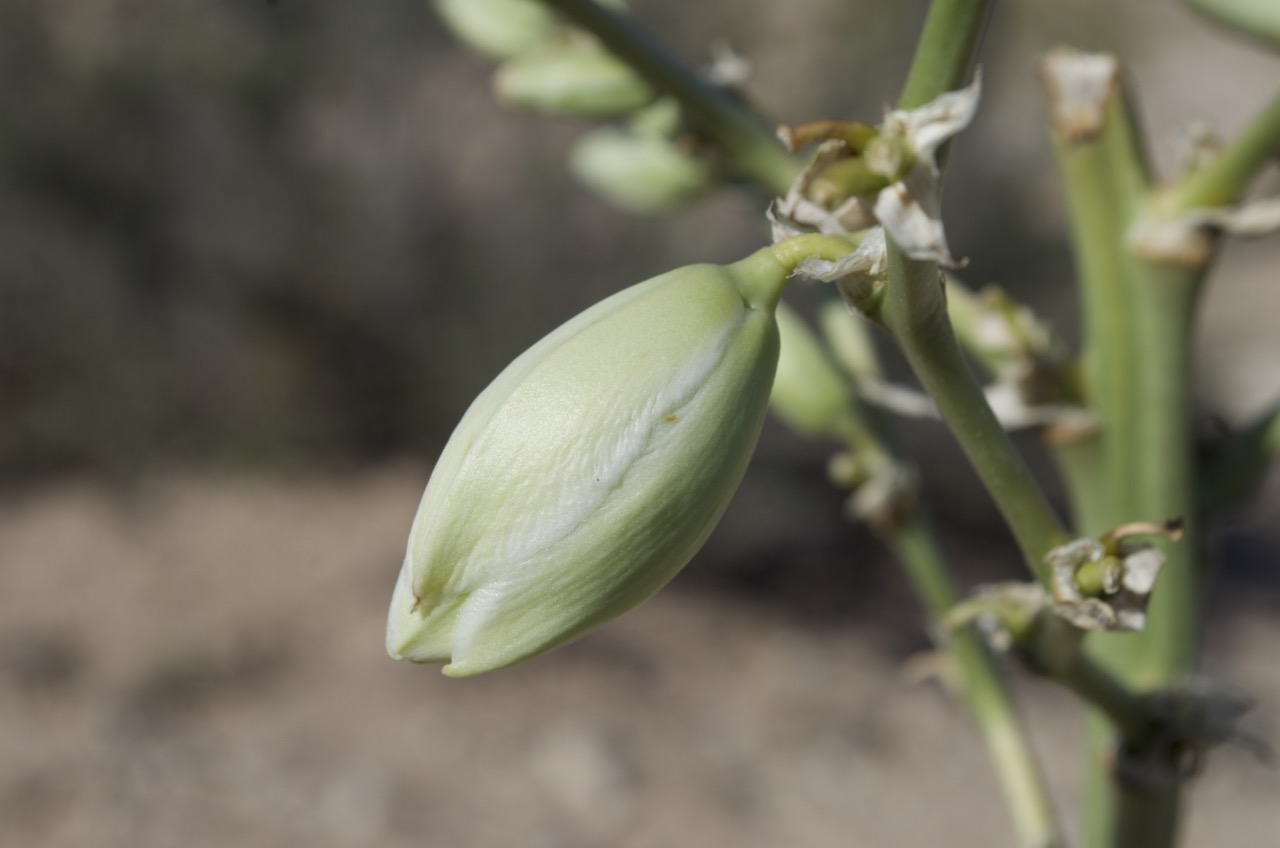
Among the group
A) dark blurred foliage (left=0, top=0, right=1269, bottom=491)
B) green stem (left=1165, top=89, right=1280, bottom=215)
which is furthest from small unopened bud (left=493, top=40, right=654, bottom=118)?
dark blurred foliage (left=0, top=0, right=1269, bottom=491)

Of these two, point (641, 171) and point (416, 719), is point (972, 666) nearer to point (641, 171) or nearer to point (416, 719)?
point (641, 171)

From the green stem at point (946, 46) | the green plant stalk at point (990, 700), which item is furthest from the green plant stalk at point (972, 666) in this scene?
the green stem at point (946, 46)

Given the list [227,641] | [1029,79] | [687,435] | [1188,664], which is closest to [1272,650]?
[1029,79]

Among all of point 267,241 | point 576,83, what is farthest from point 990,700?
point 267,241

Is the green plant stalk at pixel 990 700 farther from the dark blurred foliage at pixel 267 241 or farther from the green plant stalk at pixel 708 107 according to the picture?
the dark blurred foliage at pixel 267 241

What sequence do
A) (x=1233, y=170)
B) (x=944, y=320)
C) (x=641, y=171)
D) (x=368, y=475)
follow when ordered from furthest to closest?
(x=368, y=475) → (x=641, y=171) → (x=1233, y=170) → (x=944, y=320)

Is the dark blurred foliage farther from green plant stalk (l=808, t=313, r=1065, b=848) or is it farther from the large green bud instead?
the large green bud
